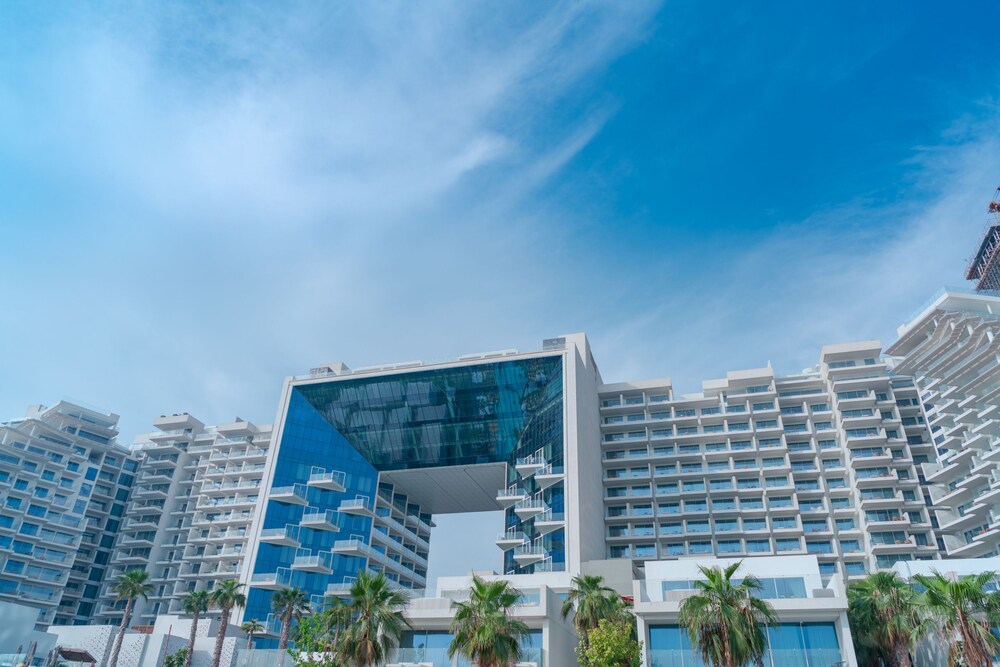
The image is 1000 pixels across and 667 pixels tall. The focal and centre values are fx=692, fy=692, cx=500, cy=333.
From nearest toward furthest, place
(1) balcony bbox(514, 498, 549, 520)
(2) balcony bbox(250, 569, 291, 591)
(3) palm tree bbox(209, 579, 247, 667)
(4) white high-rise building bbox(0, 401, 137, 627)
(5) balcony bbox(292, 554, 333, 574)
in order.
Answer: (3) palm tree bbox(209, 579, 247, 667) < (1) balcony bbox(514, 498, 549, 520) < (2) balcony bbox(250, 569, 291, 591) < (5) balcony bbox(292, 554, 333, 574) < (4) white high-rise building bbox(0, 401, 137, 627)

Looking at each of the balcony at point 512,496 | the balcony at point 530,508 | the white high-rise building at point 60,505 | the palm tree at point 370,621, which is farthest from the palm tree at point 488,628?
the white high-rise building at point 60,505

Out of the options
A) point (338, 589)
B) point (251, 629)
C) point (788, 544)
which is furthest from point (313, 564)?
point (788, 544)

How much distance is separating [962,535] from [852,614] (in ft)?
162

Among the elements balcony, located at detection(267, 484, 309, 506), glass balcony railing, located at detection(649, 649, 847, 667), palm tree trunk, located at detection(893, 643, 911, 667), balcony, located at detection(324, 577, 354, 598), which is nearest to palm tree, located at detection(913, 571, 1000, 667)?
palm tree trunk, located at detection(893, 643, 911, 667)

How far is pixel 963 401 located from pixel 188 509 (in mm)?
113683

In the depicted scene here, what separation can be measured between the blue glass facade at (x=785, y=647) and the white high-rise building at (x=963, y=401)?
44.3m

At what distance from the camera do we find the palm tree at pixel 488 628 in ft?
119

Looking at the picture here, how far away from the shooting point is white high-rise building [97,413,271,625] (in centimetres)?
10469

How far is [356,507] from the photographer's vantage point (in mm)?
87125

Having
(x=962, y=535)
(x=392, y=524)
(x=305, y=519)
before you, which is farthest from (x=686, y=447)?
(x=305, y=519)

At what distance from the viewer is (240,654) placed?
212ft

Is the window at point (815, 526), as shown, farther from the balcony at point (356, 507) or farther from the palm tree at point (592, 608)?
the balcony at point (356, 507)

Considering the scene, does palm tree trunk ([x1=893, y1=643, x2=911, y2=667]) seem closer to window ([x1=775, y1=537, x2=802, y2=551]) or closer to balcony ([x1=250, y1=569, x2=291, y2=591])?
window ([x1=775, y1=537, x2=802, y2=551])

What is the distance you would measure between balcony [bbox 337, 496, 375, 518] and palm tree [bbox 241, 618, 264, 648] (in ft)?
53.9
